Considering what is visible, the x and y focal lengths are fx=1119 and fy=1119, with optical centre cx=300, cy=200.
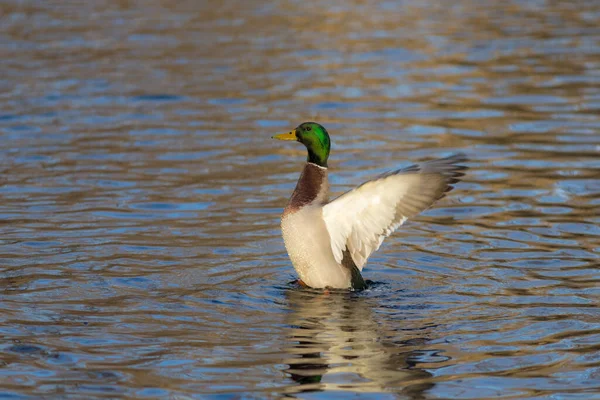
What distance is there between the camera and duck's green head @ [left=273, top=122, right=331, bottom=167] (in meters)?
8.09

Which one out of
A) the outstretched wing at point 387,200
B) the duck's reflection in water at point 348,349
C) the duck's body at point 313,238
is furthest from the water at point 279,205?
the outstretched wing at point 387,200

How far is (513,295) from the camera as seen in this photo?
25.3ft

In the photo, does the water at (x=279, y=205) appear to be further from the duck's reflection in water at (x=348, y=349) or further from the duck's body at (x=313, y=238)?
the duck's body at (x=313, y=238)

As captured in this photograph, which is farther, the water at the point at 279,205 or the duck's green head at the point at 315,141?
the duck's green head at the point at 315,141

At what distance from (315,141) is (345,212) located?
69cm

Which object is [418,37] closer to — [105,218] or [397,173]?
[105,218]

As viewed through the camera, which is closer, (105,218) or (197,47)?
(105,218)

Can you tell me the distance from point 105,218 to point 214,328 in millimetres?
3197

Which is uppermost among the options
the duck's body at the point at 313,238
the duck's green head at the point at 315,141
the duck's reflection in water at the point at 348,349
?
the duck's green head at the point at 315,141

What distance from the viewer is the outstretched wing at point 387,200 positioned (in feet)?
24.7

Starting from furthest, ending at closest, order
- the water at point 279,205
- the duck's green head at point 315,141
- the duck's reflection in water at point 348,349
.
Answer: the duck's green head at point 315,141, the water at point 279,205, the duck's reflection in water at point 348,349

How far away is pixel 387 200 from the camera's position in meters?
7.64

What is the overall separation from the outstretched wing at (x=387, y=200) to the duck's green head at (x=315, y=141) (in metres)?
0.50

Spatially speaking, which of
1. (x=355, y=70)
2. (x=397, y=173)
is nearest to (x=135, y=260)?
(x=397, y=173)
